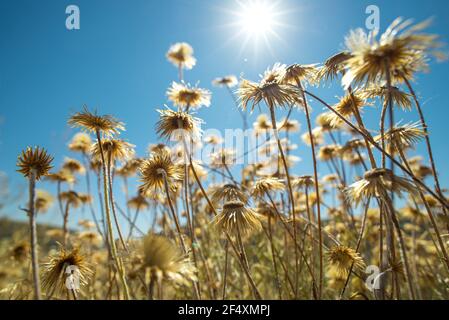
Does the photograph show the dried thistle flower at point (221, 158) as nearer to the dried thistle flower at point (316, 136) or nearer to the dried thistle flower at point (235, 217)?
the dried thistle flower at point (316, 136)

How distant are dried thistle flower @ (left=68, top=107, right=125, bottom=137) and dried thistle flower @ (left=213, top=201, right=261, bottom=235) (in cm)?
81

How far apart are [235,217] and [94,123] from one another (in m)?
0.99

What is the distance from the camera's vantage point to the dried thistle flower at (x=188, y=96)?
2666 millimetres

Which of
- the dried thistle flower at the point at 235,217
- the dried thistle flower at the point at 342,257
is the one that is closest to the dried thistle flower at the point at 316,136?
the dried thistle flower at the point at 342,257

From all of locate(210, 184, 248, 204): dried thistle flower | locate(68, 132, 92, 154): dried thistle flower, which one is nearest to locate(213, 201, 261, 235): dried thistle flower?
locate(210, 184, 248, 204): dried thistle flower

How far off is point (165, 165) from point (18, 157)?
0.77 meters

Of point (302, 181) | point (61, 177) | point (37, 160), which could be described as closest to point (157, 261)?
point (37, 160)

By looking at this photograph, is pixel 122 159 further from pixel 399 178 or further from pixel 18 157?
pixel 399 178

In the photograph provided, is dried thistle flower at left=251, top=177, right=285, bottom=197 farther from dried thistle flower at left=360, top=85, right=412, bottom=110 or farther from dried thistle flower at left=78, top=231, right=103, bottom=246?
dried thistle flower at left=78, top=231, right=103, bottom=246

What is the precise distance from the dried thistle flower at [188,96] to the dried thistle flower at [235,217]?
4.12 ft

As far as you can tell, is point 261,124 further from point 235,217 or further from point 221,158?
point 235,217

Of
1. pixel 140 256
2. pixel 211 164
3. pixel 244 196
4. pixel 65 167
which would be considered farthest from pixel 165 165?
pixel 65 167

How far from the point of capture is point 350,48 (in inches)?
45.6
